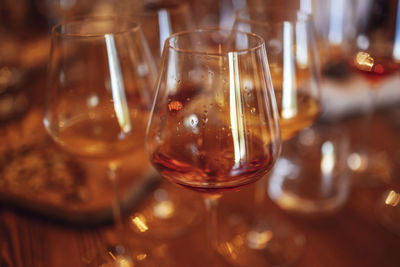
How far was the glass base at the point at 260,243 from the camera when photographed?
2.39ft

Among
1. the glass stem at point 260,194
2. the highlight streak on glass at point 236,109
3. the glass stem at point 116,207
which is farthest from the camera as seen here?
the glass stem at point 260,194

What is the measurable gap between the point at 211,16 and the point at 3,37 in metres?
0.87

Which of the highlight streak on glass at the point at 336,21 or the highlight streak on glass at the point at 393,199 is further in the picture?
the highlight streak on glass at the point at 336,21

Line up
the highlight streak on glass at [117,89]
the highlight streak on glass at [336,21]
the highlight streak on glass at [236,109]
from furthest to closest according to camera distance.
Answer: the highlight streak on glass at [336,21] < the highlight streak on glass at [117,89] < the highlight streak on glass at [236,109]

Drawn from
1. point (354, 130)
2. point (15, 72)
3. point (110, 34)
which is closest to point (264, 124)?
point (110, 34)

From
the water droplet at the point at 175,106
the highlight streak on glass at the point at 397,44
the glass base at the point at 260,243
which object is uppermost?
the water droplet at the point at 175,106

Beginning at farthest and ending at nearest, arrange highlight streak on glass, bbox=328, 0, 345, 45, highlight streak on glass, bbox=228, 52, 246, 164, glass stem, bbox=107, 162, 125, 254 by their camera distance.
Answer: highlight streak on glass, bbox=328, 0, 345, 45 < glass stem, bbox=107, 162, 125, 254 < highlight streak on glass, bbox=228, 52, 246, 164

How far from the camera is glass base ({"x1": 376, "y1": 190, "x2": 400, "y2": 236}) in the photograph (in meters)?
0.75

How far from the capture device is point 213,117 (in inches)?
19.2

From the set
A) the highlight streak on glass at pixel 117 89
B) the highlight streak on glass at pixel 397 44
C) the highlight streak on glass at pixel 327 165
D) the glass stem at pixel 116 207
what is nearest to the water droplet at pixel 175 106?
the highlight streak on glass at pixel 117 89

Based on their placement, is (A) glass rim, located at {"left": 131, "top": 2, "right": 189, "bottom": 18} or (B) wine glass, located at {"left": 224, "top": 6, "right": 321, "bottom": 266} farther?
(A) glass rim, located at {"left": 131, "top": 2, "right": 189, "bottom": 18}

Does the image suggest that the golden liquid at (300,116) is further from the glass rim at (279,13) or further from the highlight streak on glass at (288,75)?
the glass rim at (279,13)

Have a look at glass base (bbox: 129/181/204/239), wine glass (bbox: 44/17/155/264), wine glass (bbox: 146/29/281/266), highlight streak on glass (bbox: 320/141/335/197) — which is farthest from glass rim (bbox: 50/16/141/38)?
highlight streak on glass (bbox: 320/141/335/197)

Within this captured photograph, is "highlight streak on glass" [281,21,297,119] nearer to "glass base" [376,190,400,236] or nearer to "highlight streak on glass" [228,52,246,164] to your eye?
"highlight streak on glass" [228,52,246,164]
